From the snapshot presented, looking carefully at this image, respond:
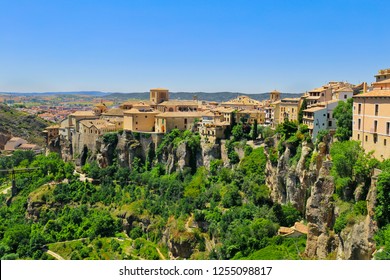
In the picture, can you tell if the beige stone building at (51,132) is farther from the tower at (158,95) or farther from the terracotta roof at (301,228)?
the terracotta roof at (301,228)

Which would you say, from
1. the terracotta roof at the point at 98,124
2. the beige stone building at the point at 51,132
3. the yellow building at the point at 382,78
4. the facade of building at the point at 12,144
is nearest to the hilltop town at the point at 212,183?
the yellow building at the point at 382,78

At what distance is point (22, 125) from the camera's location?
325ft

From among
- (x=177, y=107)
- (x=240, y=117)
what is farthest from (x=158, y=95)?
(x=240, y=117)

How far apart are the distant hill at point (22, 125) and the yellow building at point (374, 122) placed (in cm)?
7196

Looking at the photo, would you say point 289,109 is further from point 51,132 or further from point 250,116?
point 51,132

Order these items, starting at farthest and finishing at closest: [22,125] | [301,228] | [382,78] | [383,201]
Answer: [22,125]
[382,78]
[301,228]
[383,201]

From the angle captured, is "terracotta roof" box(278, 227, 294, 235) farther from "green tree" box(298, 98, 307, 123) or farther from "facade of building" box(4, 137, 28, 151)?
"facade of building" box(4, 137, 28, 151)

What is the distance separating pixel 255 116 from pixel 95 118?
71.5 ft

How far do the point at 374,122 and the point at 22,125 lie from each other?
3450 inches

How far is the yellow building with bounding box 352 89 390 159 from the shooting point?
2411 centimetres

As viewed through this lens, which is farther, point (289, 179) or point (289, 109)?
point (289, 109)

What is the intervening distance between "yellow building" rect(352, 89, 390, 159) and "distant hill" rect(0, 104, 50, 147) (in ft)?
236

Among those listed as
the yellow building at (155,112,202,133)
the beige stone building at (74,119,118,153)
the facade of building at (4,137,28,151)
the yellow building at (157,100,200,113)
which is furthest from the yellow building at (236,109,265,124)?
the facade of building at (4,137,28,151)

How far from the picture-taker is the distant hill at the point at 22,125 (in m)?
91.6
